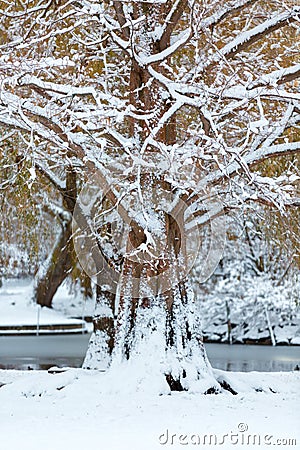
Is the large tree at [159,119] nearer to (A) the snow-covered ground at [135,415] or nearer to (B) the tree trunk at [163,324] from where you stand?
(B) the tree trunk at [163,324]

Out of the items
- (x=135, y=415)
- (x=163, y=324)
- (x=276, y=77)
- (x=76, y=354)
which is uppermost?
(x=276, y=77)

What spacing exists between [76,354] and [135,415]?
1309 centimetres

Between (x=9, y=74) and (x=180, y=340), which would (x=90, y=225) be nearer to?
(x=180, y=340)

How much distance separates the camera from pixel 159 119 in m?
8.66

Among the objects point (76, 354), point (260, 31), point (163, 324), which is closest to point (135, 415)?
point (163, 324)

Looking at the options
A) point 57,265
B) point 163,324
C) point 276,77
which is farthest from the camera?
point 57,265

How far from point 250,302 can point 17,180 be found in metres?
16.2

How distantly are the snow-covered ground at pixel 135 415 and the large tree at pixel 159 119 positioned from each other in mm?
614

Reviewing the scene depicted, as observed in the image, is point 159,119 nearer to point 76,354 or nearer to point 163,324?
point 163,324

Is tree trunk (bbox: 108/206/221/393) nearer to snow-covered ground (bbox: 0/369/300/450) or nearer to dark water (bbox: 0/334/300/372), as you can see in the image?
snow-covered ground (bbox: 0/369/300/450)

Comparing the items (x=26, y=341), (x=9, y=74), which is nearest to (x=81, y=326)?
(x=26, y=341)

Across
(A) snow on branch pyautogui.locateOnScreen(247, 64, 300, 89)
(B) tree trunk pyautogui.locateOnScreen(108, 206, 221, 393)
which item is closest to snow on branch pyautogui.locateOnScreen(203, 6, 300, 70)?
(A) snow on branch pyautogui.locateOnScreen(247, 64, 300, 89)

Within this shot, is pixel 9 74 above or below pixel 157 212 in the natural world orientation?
above

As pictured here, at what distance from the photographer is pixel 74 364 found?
1686 cm
